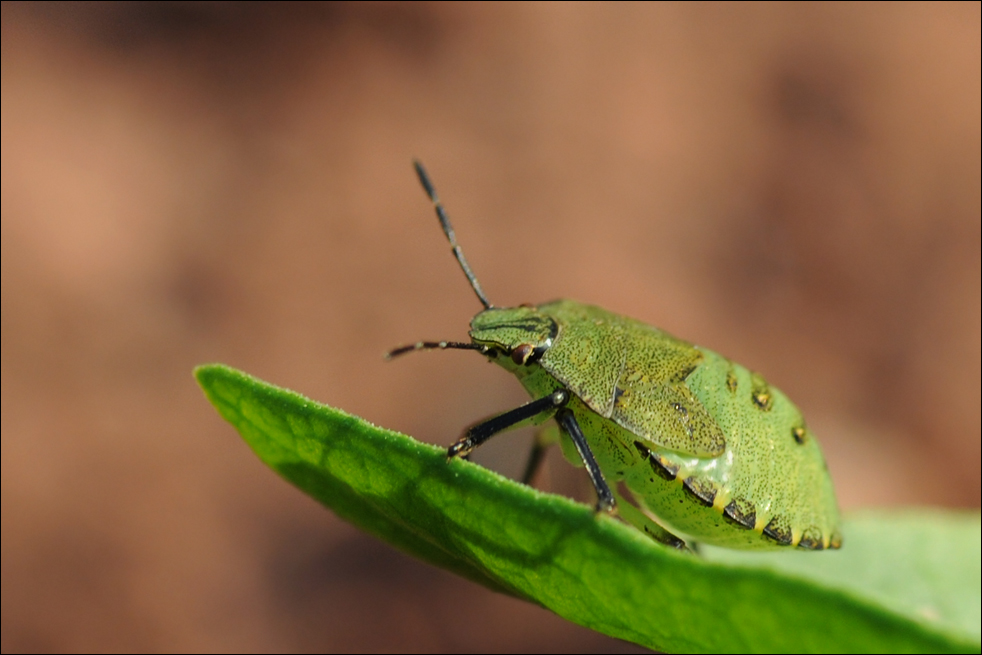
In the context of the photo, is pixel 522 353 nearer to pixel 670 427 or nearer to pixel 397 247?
pixel 670 427

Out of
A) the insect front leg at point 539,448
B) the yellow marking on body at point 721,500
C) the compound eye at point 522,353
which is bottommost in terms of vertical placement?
the yellow marking on body at point 721,500

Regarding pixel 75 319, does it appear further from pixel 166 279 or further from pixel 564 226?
pixel 564 226

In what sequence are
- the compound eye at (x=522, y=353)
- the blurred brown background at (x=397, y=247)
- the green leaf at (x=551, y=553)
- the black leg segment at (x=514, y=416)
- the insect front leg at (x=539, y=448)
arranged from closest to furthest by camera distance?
1. the green leaf at (x=551, y=553)
2. the black leg segment at (x=514, y=416)
3. the compound eye at (x=522, y=353)
4. the insect front leg at (x=539, y=448)
5. the blurred brown background at (x=397, y=247)

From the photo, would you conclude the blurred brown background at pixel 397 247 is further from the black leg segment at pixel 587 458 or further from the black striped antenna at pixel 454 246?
the black leg segment at pixel 587 458

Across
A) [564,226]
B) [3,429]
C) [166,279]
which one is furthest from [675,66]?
[3,429]

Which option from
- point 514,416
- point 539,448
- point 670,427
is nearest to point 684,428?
point 670,427

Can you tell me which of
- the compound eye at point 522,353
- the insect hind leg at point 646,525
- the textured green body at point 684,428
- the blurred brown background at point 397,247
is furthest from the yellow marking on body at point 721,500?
the blurred brown background at point 397,247

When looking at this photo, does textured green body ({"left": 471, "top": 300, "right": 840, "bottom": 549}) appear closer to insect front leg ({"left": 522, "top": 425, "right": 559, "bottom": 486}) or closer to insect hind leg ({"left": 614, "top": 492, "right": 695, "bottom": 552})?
insect hind leg ({"left": 614, "top": 492, "right": 695, "bottom": 552})

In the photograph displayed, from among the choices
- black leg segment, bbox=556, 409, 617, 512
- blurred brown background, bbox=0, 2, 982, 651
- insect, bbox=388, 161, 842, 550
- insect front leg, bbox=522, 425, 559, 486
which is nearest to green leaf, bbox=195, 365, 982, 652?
black leg segment, bbox=556, 409, 617, 512
